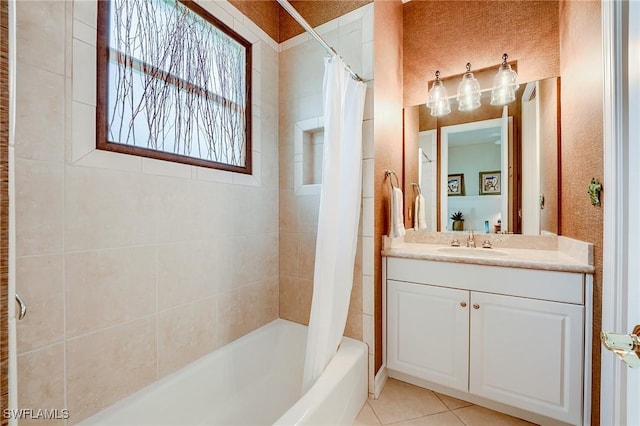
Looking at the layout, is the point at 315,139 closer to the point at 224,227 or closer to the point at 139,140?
the point at 224,227

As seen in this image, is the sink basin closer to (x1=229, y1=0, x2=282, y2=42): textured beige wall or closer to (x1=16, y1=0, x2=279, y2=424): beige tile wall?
(x1=16, y1=0, x2=279, y2=424): beige tile wall

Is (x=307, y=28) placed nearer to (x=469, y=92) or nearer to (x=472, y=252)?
(x=469, y=92)

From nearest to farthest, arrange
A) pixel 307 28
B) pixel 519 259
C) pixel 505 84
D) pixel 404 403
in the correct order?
1. pixel 307 28
2. pixel 519 259
3. pixel 404 403
4. pixel 505 84

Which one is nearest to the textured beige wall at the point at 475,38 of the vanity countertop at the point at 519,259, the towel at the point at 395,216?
the towel at the point at 395,216

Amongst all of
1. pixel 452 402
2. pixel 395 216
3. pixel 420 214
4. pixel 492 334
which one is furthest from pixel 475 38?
pixel 452 402

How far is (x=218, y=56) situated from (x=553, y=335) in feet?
7.59

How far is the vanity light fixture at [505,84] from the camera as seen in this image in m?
1.82

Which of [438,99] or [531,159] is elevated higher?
[438,99]

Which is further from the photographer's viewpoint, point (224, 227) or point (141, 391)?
point (224, 227)

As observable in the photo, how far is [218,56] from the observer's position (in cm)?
161

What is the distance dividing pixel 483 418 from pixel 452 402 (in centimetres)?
16

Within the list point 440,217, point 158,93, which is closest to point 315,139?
point 158,93

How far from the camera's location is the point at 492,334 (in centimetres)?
146

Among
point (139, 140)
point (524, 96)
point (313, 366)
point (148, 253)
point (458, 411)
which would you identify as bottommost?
point (458, 411)
